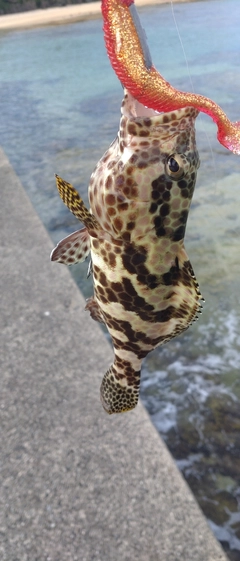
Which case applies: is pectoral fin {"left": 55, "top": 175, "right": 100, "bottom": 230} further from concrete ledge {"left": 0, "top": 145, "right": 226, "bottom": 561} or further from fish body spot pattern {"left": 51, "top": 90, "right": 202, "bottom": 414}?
concrete ledge {"left": 0, "top": 145, "right": 226, "bottom": 561}

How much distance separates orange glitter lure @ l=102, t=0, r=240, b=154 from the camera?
93cm

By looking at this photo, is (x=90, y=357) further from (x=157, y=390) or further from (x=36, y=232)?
(x=36, y=232)

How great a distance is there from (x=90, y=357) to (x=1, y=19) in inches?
917

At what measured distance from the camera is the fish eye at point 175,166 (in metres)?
1.26

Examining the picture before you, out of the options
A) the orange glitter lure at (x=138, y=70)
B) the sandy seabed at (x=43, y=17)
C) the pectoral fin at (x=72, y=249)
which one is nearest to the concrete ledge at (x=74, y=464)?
the pectoral fin at (x=72, y=249)

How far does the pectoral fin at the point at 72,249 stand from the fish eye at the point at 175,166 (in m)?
0.35

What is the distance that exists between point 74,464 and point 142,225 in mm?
3507

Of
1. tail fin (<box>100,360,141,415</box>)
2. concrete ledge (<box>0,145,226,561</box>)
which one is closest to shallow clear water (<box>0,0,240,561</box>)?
tail fin (<box>100,360,141,415</box>)

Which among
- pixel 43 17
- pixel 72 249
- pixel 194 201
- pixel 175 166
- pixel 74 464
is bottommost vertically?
pixel 194 201

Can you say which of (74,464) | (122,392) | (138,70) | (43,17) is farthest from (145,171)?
(43,17)

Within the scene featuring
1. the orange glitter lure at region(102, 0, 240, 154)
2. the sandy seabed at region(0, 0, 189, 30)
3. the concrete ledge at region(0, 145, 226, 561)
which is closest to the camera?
the orange glitter lure at region(102, 0, 240, 154)

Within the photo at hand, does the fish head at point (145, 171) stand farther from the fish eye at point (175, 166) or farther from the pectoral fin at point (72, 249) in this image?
the pectoral fin at point (72, 249)

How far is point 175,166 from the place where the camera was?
1.27 m

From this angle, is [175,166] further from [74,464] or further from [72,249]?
[74,464]
